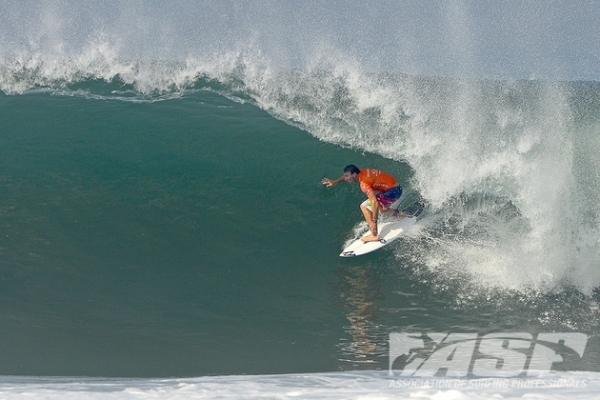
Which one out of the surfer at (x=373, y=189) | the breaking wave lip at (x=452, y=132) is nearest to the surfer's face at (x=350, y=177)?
the surfer at (x=373, y=189)

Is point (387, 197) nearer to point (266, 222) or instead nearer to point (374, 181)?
point (374, 181)

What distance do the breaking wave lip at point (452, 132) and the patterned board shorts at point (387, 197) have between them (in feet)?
2.06

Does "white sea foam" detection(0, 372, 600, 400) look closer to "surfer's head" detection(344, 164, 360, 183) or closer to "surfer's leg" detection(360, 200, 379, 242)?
"surfer's leg" detection(360, 200, 379, 242)

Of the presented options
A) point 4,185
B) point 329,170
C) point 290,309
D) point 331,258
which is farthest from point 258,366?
point 4,185

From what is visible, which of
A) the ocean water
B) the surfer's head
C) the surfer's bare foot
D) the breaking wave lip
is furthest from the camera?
the surfer's bare foot

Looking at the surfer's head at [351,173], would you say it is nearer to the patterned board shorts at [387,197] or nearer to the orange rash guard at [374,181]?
the orange rash guard at [374,181]

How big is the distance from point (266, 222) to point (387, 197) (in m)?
1.74

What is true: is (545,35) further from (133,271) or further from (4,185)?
(4,185)

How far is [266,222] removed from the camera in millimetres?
9586

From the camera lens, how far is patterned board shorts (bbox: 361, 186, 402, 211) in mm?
9225

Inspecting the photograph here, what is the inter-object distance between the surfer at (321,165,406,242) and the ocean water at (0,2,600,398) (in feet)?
1.40

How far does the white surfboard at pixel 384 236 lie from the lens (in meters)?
8.95

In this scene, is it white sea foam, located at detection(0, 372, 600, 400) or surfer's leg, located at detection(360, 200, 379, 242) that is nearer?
white sea foam, located at detection(0, 372, 600, 400)

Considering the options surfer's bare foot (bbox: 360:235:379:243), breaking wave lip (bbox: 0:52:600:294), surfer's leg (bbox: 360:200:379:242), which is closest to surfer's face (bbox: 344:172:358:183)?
surfer's leg (bbox: 360:200:379:242)
